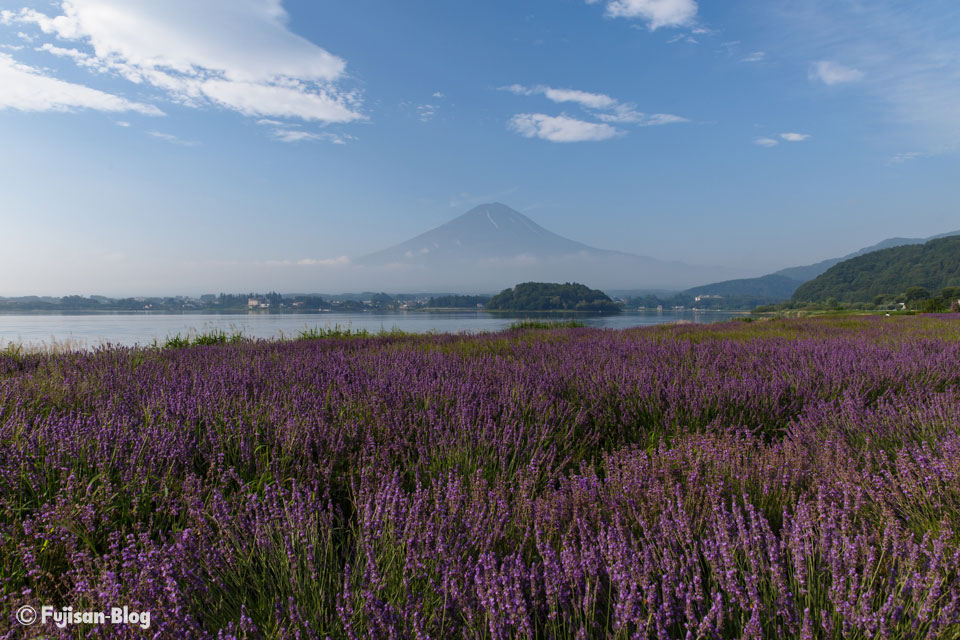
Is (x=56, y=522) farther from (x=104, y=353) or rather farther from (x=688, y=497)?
(x=104, y=353)

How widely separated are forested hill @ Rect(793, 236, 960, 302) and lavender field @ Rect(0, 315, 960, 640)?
283 feet

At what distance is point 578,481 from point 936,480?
4.24 feet

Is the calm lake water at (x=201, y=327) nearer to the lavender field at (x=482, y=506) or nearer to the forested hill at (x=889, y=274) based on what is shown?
the lavender field at (x=482, y=506)

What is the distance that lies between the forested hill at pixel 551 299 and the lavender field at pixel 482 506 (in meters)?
56.5

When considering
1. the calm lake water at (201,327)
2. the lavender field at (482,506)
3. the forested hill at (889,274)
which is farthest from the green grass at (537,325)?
the forested hill at (889,274)

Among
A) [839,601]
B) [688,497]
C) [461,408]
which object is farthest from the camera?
[461,408]

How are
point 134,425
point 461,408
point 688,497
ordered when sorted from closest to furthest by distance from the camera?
point 688,497
point 134,425
point 461,408

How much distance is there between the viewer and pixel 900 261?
89.2 meters

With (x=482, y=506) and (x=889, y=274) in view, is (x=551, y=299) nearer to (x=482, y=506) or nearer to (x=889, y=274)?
(x=482, y=506)

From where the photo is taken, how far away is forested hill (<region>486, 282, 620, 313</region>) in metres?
61.7

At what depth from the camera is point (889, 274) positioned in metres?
83.8

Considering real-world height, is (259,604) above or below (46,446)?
below

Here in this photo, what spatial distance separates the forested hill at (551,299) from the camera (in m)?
61.7

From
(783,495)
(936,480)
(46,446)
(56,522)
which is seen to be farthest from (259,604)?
(936,480)
